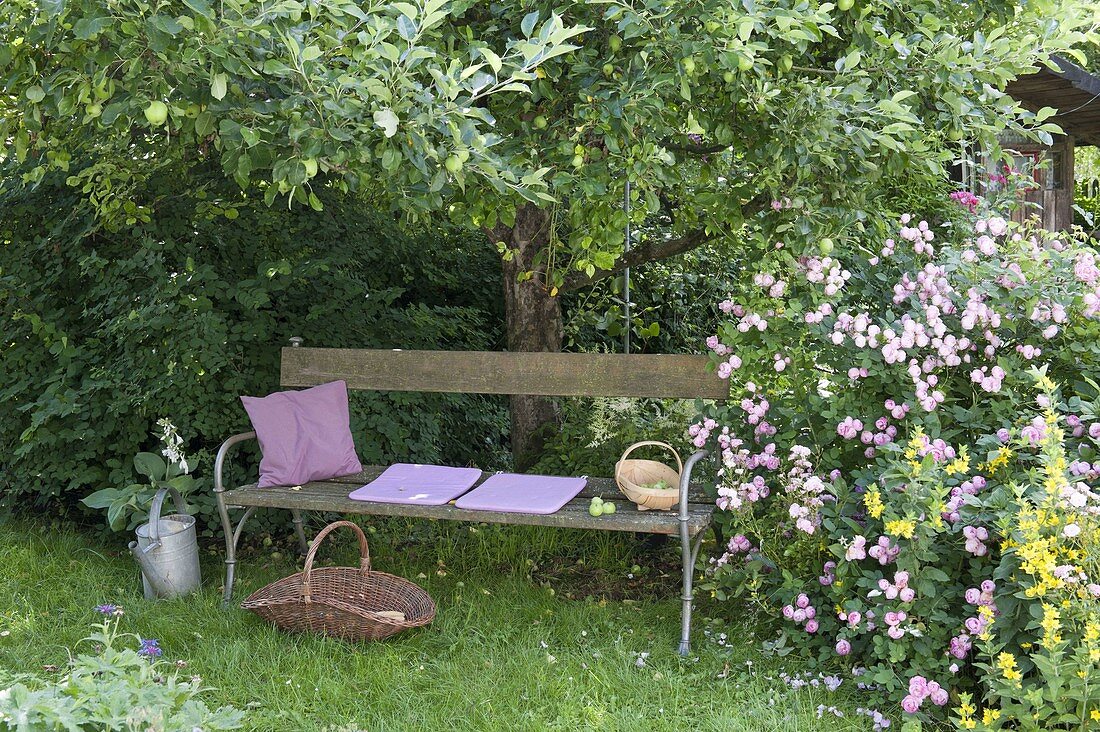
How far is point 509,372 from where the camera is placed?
3943mm

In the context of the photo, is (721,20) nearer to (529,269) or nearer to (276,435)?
(529,269)

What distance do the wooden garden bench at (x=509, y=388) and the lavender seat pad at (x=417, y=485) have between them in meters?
0.04

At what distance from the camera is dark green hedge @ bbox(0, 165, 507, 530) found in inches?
171

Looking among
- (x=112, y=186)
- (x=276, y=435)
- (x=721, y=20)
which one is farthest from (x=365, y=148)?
(x=112, y=186)

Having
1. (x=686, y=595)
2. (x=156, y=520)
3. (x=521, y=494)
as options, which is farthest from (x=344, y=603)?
(x=686, y=595)

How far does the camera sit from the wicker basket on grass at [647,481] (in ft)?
10.8

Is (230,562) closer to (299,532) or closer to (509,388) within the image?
(299,532)

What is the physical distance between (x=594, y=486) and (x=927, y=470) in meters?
1.37

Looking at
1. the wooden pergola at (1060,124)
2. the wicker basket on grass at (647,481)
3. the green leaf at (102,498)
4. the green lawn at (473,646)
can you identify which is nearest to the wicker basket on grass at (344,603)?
the green lawn at (473,646)

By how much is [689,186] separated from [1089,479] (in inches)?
96.8

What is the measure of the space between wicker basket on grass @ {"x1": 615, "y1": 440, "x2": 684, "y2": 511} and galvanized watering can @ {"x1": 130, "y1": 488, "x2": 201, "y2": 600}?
66.7 inches

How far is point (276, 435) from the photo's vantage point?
3.78 m

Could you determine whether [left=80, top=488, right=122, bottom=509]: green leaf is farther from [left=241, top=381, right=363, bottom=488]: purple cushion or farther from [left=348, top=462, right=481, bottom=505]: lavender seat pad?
[left=348, top=462, right=481, bottom=505]: lavender seat pad

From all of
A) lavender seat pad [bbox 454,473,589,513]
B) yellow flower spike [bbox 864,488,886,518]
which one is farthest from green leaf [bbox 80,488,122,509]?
yellow flower spike [bbox 864,488,886,518]
